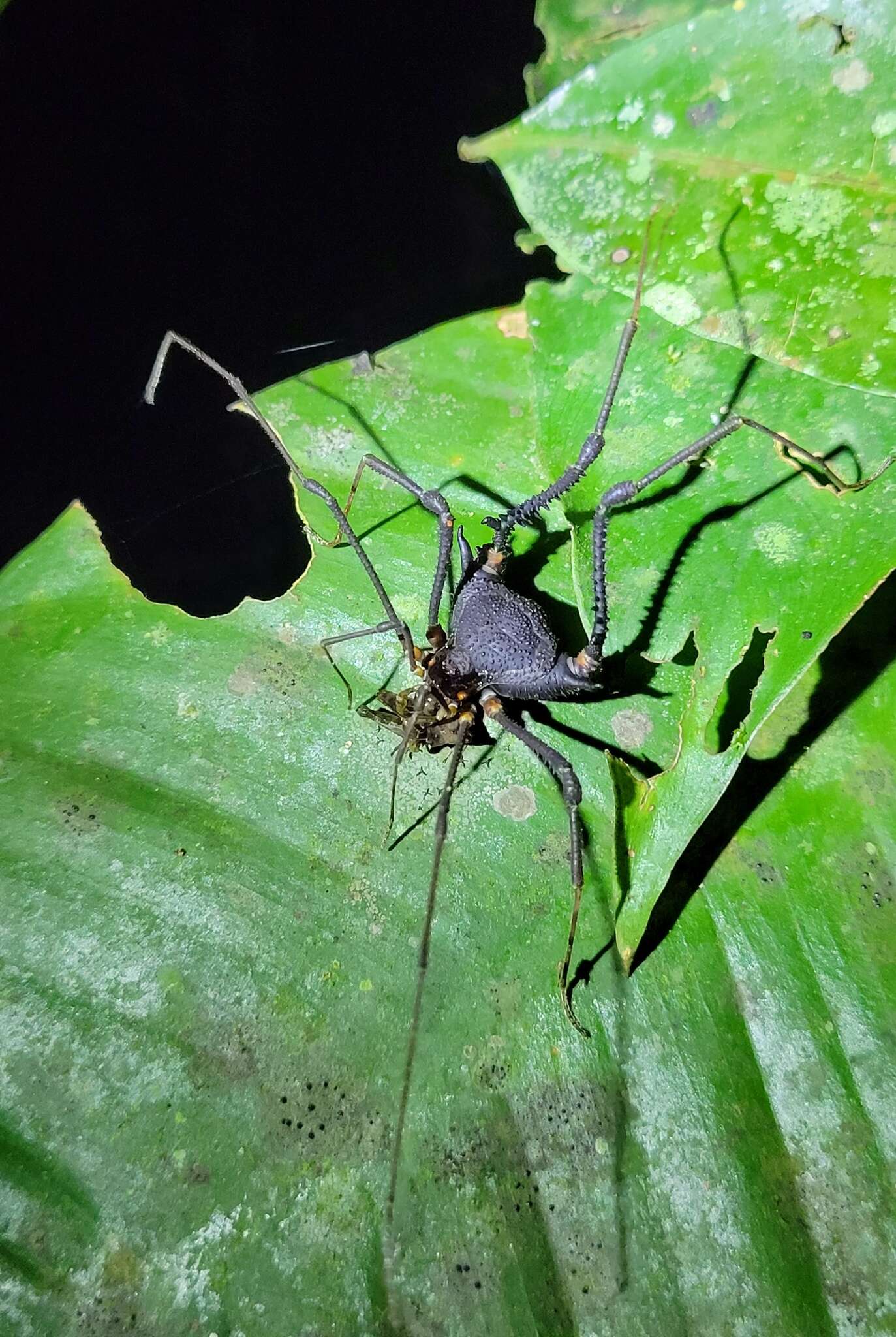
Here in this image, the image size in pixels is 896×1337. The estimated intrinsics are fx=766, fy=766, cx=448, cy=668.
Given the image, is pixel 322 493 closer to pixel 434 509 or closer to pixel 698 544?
pixel 434 509

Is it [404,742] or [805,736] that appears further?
[805,736]

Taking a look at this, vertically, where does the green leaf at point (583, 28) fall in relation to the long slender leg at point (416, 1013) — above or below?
above

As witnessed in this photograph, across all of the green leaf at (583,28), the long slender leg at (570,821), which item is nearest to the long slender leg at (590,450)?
the long slender leg at (570,821)

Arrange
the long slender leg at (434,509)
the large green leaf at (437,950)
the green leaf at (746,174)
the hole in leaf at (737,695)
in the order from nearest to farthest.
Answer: the green leaf at (746,174), the large green leaf at (437,950), the hole in leaf at (737,695), the long slender leg at (434,509)

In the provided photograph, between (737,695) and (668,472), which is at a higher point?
(668,472)

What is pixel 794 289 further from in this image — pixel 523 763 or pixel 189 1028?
pixel 189 1028

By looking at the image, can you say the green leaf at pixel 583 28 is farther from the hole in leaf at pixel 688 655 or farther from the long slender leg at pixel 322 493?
the hole in leaf at pixel 688 655

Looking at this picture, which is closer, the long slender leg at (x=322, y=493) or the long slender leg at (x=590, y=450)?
the long slender leg at (x=590, y=450)

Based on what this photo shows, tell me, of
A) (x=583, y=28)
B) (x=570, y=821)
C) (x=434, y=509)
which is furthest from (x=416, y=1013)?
(x=583, y=28)
